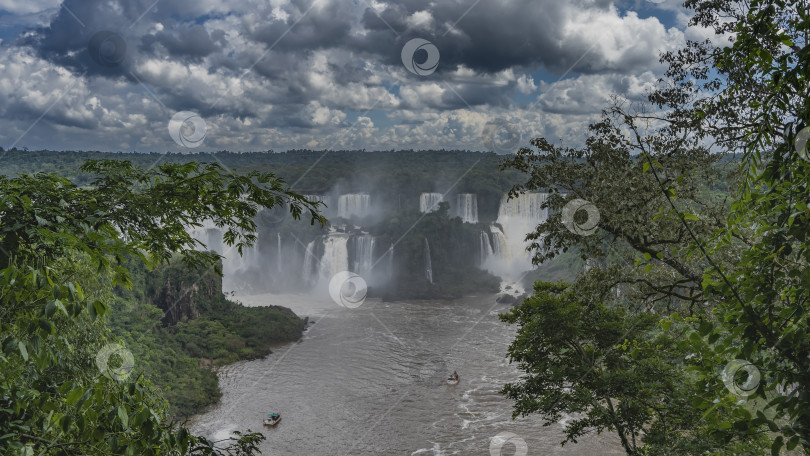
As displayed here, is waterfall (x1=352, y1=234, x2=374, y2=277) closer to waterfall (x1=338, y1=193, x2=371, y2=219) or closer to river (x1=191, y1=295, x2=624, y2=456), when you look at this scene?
waterfall (x1=338, y1=193, x2=371, y2=219)

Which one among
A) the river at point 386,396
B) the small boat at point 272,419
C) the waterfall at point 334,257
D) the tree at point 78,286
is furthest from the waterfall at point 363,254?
the tree at point 78,286

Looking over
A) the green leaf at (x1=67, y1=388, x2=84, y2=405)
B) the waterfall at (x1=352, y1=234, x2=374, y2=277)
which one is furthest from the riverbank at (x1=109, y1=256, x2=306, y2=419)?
the green leaf at (x1=67, y1=388, x2=84, y2=405)

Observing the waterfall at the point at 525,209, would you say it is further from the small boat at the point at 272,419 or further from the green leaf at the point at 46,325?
the green leaf at the point at 46,325

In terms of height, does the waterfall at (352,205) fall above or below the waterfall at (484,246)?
above

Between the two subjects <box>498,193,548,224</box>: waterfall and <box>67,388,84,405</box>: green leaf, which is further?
<box>498,193,548,224</box>: waterfall

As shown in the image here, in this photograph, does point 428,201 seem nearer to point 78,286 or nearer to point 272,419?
point 272,419

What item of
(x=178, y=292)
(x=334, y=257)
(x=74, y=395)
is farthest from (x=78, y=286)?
(x=334, y=257)

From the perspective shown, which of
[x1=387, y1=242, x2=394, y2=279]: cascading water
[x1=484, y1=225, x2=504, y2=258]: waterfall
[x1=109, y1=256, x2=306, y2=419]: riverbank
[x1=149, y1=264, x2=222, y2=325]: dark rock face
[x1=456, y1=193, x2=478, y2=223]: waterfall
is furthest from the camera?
[x1=456, y1=193, x2=478, y2=223]: waterfall
